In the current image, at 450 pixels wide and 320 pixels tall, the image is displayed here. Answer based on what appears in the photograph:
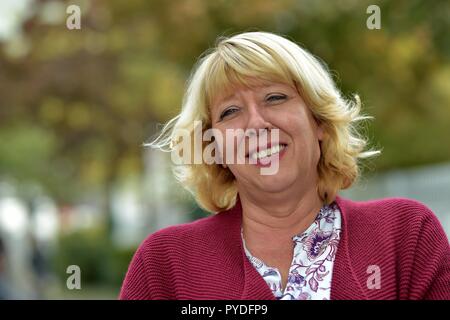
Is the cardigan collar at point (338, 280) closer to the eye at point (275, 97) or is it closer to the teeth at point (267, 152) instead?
the teeth at point (267, 152)

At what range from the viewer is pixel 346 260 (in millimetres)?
2500

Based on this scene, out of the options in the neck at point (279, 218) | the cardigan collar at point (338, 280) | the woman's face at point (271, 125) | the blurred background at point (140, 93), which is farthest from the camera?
the blurred background at point (140, 93)

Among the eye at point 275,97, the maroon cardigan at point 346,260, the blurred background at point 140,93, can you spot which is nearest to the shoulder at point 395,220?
the maroon cardigan at point 346,260

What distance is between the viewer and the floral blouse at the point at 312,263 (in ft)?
8.14

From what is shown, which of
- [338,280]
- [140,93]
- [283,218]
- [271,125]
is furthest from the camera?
[140,93]

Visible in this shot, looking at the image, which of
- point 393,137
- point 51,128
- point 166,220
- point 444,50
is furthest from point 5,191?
point 444,50

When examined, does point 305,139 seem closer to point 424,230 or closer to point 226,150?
point 226,150

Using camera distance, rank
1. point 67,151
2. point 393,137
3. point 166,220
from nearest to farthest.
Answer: point 393,137
point 67,151
point 166,220

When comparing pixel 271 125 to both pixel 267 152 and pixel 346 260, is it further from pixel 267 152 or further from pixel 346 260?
pixel 346 260

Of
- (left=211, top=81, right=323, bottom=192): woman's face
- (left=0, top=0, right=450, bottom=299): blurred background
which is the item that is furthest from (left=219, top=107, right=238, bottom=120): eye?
(left=0, top=0, right=450, bottom=299): blurred background

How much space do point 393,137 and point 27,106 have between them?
6941mm

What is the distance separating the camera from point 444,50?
7.96m

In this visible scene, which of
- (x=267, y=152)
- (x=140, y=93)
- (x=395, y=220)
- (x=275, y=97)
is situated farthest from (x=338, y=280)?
(x=140, y=93)

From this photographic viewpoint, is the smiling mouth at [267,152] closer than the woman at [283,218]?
No
